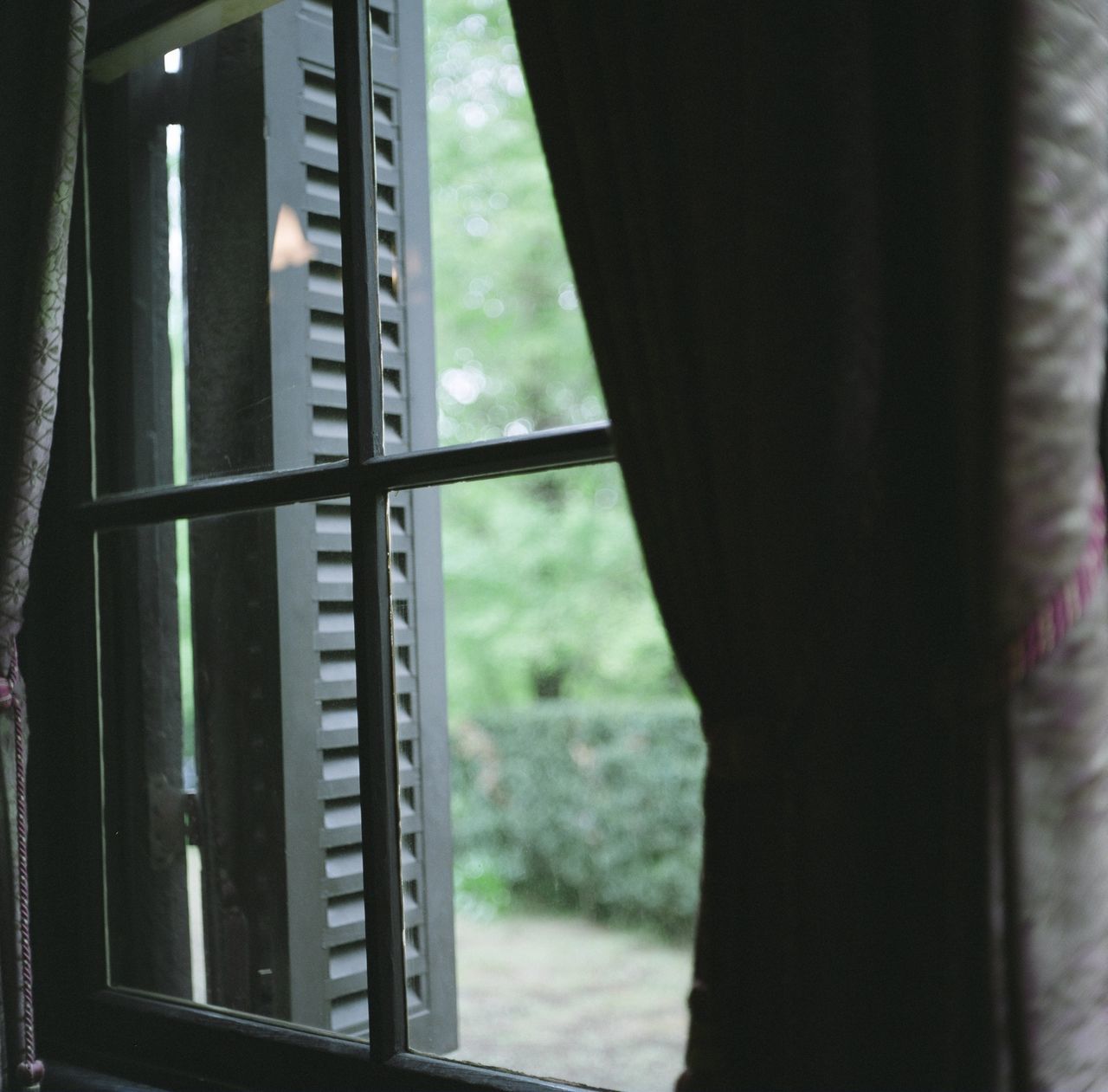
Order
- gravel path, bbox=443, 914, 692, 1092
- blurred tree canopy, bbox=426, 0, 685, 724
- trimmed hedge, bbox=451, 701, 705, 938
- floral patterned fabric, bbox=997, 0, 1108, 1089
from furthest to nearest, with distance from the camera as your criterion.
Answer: blurred tree canopy, bbox=426, 0, 685, 724
trimmed hedge, bbox=451, 701, 705, 938
gravel path, bbox=443, 914, 692, 1092
floral patterned fabric, bbox=997, 0, 1108, 1089

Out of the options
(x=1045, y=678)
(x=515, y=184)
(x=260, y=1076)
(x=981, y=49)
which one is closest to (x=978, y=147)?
(x=981, y=49)

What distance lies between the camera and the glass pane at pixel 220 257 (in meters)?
1.17

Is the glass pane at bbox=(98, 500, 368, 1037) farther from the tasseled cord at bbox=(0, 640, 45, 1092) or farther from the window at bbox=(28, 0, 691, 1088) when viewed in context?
the tasseled cord at bbox=(0, 640, 45, 1092)

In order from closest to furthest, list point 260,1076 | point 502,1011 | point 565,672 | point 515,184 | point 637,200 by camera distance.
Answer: point 637,200 → point 260,1076 → point 502,1011 → point 515,184 → point 565,672

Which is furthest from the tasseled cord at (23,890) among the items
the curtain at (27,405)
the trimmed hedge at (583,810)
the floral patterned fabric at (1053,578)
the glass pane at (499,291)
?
the glass pane at (499,291)

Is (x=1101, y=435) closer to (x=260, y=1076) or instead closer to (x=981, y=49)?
(x=981, y=49)

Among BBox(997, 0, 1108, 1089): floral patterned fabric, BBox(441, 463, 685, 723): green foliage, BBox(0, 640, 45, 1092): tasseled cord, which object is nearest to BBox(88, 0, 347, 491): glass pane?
BBox(0, 640, 45, 1092): tasseled cord

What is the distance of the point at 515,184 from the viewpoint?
5961 millimetres

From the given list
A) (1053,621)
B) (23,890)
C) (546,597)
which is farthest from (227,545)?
(546,597)

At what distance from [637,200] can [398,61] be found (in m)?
0.68

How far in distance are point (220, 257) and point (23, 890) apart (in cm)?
67

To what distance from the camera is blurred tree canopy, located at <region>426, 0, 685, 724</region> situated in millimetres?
6059

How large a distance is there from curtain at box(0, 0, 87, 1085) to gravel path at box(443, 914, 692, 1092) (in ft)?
9.51

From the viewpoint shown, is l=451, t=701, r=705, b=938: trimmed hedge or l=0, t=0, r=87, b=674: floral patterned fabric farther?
l=451, t=701, r=705, b=938: trimmed hedge
